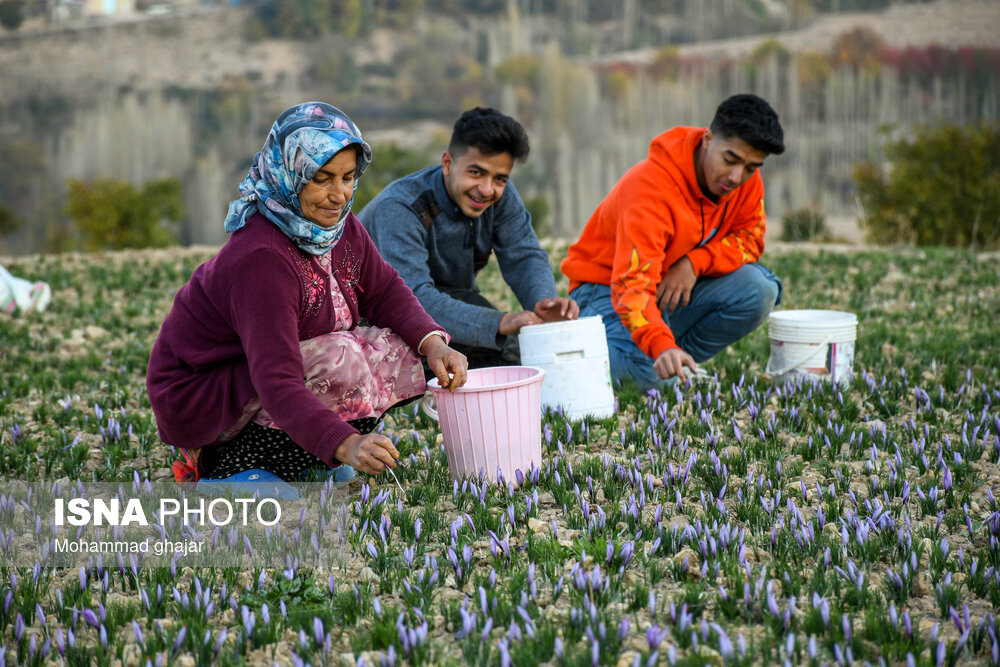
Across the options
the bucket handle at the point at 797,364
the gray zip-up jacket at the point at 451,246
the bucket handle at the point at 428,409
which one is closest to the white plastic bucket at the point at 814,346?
the bucket handle at the point at 797,364

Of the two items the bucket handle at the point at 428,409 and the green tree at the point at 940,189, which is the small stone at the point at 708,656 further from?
the green tree at the point at 940,189

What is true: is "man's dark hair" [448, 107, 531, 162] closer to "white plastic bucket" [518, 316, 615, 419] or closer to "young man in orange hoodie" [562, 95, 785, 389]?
"young man in orange hoodie" [562, 95, 785, 389]

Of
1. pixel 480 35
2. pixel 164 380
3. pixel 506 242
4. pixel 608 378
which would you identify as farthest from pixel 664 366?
pixel 480 35

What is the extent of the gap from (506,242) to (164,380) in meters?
2.37

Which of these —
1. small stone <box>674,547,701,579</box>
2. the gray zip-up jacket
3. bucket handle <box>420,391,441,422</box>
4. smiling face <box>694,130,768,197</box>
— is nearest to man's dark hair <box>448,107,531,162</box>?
the gray zip-up jacket

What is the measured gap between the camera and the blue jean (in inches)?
218

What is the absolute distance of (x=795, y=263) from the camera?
11039mm

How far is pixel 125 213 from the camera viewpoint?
2419 centimetres

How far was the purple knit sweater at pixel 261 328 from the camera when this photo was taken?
3371 millimetres

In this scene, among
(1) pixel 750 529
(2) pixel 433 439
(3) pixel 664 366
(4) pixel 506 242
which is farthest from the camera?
(4) pixel 506 242

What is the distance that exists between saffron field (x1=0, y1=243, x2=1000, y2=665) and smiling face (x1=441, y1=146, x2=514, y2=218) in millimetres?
1227

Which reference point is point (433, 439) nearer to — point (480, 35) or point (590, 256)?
point (590, 256)

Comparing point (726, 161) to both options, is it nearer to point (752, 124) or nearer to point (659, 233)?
point (752, 124)

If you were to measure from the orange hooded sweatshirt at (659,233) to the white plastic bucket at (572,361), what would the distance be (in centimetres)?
24
